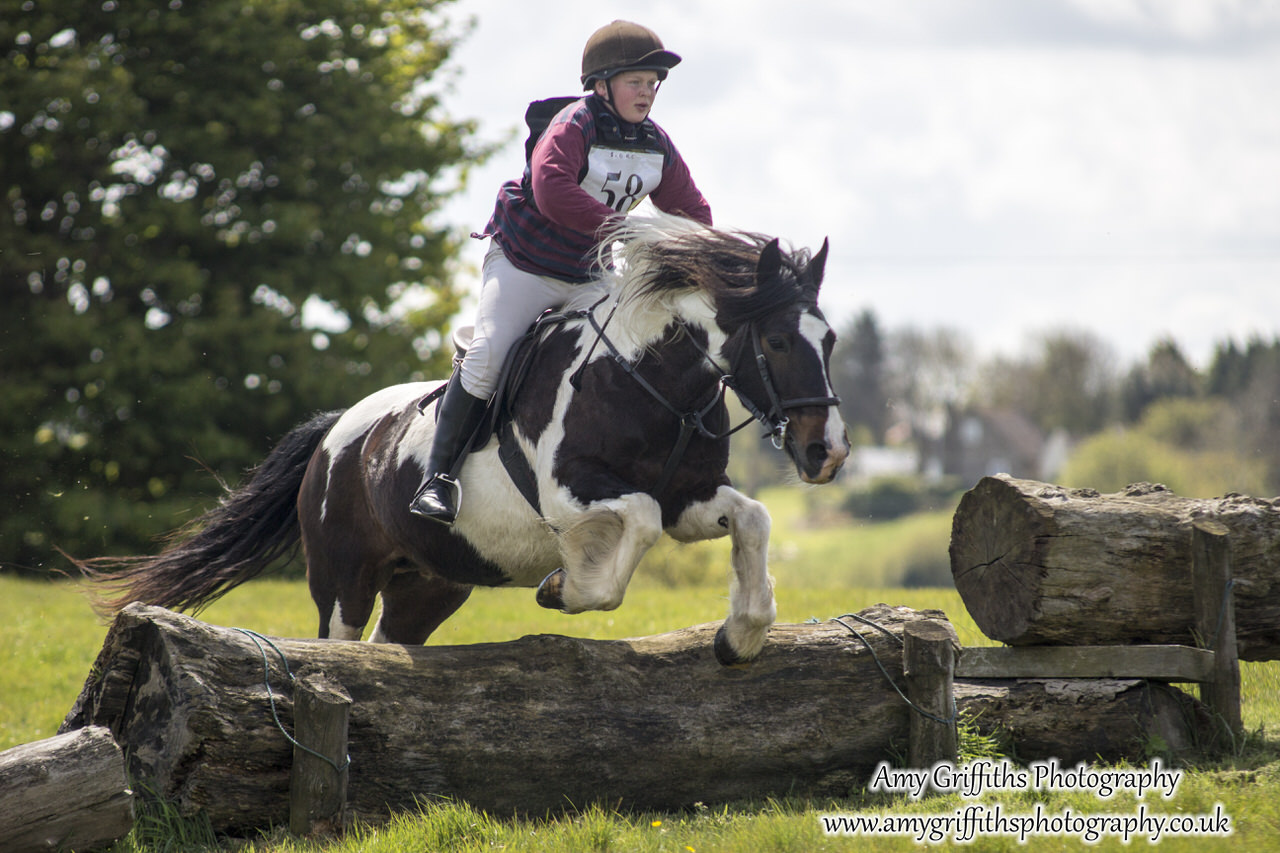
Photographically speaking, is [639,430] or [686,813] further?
[639,430]

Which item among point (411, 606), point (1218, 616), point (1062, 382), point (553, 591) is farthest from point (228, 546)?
point (1062, 382)

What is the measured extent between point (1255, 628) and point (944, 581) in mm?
31223

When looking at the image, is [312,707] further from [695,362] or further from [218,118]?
[218,118]

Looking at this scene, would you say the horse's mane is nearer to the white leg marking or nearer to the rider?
the rider

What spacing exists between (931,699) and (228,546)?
13.0ft

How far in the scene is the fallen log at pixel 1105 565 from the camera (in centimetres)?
453

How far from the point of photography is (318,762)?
396 centimetres

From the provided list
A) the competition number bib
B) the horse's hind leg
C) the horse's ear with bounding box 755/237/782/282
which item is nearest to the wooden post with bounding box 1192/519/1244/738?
the horse's ear with bounding box 755/237/782/282

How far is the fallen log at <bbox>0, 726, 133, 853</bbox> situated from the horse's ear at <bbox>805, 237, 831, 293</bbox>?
313cm

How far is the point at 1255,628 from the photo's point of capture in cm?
475

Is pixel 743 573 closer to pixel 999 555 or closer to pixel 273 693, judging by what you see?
pixel 999 555

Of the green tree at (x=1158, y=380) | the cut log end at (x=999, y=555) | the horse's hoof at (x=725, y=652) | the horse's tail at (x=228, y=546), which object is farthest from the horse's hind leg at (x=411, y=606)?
the green tree at (x=1158, y=380)

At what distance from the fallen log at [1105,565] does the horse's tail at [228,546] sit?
3.78 meters

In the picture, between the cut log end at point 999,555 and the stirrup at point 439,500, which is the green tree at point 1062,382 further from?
the stirrup at point 439,500
